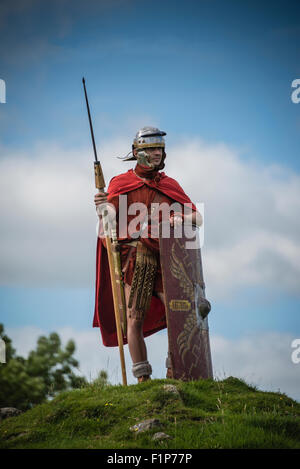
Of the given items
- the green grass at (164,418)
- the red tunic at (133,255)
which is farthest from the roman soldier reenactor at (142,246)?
the green grass at (164,418)

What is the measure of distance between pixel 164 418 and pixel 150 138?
407 centimetres

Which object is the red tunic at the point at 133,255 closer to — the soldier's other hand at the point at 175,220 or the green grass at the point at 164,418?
the soldier's other hand at the point at 175,220

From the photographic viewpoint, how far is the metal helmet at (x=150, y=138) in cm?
927

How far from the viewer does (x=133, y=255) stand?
9062 mm

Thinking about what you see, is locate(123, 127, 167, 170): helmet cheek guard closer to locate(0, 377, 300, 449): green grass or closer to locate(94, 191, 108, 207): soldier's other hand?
locate(94, 191, 108, 207): soldier's other hand

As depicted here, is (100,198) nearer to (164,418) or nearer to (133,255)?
(133,255)

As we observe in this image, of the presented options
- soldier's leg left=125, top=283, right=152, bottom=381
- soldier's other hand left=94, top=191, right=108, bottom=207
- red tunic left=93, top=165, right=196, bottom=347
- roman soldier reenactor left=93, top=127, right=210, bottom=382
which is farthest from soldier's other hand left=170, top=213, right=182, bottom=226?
soldier's leg left=125, top=283, right=152, bottom=381

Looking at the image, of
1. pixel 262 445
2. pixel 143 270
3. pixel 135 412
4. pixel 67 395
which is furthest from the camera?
pixel 143 270

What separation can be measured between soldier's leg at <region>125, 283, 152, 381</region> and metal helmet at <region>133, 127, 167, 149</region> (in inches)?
94.6

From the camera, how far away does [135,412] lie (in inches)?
290

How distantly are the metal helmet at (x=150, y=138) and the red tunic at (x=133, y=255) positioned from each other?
36 cm

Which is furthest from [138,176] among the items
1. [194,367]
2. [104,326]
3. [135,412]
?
[135,412]
